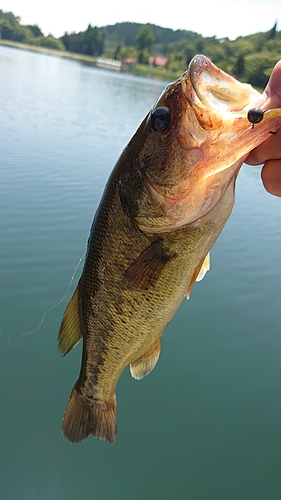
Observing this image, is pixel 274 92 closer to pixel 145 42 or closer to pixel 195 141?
pixel 195 141

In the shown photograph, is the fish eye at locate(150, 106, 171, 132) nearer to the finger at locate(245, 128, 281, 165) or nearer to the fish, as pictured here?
the fish

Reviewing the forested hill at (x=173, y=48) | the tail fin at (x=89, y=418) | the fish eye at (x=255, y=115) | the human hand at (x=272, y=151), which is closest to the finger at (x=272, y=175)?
the human hand at (x=272, y=151)

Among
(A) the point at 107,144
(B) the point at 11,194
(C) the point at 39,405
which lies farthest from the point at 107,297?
(A) the point at 107,144

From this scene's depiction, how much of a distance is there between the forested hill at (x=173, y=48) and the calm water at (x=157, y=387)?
59279 mm

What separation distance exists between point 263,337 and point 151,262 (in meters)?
4.01

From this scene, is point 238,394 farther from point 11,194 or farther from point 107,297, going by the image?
point 11,194

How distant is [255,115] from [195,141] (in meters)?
0.28

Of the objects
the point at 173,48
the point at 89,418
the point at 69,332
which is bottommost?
the point at 89,418

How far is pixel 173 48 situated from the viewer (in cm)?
13712

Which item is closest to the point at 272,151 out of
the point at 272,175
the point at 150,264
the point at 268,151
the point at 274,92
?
the point at 268,151

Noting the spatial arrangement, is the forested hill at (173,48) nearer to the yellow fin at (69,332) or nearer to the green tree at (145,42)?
the green tree at (145,42)

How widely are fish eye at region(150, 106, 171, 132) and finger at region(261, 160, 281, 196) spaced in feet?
1.91

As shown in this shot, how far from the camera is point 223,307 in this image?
5898 mm

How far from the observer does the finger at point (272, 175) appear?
1936 millimetres
